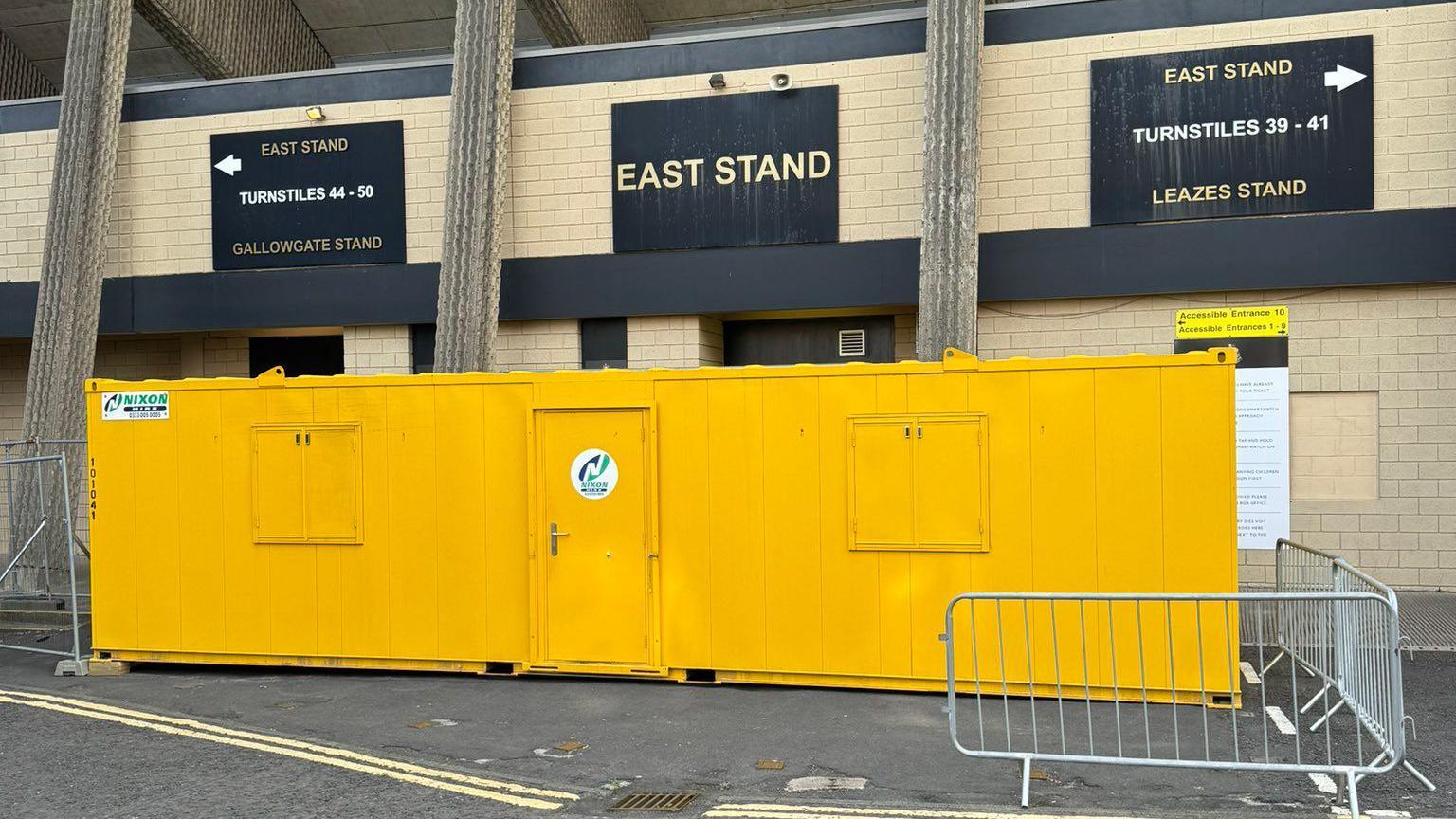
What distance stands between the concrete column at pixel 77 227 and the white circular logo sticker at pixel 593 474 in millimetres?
8753

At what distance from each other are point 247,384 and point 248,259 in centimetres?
654

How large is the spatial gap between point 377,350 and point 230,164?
3377 millimetres

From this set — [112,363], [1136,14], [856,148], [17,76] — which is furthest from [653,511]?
[17,76]

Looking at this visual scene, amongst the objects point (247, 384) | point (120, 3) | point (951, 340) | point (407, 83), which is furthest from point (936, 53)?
point (120, 3)

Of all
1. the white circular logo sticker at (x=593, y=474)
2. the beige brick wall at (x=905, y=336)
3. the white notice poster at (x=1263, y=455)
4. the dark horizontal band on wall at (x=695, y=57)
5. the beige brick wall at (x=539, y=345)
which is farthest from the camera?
the beige brick wall at (x=539, y=345)

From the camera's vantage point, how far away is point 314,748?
7.36 metres

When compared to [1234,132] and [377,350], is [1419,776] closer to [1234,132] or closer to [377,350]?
[1234,132]

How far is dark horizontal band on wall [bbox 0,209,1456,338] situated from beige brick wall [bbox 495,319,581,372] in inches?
8.9

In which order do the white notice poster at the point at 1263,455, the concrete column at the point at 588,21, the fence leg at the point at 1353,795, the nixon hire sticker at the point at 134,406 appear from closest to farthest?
the fence leg at the point at 1353,795, the nixon hire sticker at the point at 134,406, the white notice poster at the point at 1263,455, the concrete column at the point at 588,21

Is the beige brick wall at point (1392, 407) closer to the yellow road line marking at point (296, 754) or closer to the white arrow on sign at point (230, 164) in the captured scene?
the yellow road line marking at point (296, 754)

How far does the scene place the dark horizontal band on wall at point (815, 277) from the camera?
41.4 ft

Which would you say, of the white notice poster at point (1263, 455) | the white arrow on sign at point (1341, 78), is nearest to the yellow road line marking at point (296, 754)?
the white notice poster at point (1263, 455)

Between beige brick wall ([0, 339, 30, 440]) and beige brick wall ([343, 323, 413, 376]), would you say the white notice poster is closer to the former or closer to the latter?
beige brick wall ([343, 323, 413, 376])

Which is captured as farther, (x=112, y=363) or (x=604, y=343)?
(x=112, y=363)
